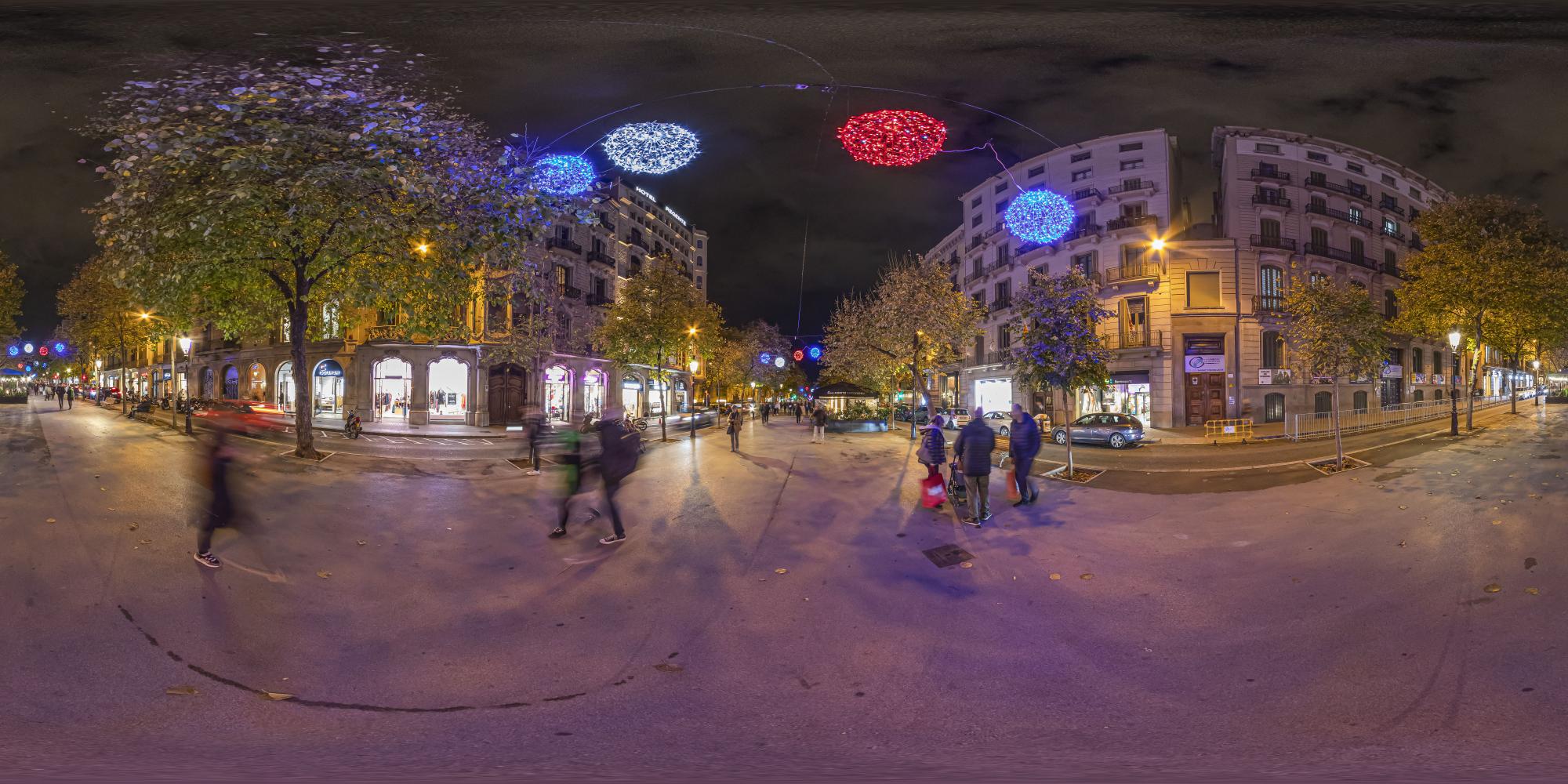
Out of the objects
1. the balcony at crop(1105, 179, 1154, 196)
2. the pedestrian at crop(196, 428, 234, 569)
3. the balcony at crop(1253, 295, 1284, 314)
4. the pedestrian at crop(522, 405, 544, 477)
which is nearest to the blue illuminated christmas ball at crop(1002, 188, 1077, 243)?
the balcony at crop(1105, 179, 1154, 196)

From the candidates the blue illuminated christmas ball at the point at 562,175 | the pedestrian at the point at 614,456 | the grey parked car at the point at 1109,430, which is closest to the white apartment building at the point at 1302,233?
the grey parked car at the point at 1109,430

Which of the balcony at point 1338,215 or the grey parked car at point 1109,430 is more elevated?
the balcony at point 1338,215

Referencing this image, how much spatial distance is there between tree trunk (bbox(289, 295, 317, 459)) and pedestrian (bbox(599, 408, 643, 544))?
8588 mm

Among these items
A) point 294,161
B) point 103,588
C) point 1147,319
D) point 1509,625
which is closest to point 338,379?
point 294,161

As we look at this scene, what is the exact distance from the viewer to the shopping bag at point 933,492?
9789 mm

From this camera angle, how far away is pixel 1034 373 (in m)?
15.0

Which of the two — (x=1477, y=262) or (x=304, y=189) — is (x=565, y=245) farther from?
(x=1477, y=262)

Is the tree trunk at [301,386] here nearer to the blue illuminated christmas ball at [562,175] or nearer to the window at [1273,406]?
the blue illuminated christmas ball at [562,175]

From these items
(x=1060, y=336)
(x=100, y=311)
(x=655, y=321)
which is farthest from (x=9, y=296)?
(x=1060, y=336)

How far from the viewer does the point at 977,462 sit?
9188mm

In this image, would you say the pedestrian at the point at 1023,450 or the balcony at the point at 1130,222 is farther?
the balcony at the point at 1130,222

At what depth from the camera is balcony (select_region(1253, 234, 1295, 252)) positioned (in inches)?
1206

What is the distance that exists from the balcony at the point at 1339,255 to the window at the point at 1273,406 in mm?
8119

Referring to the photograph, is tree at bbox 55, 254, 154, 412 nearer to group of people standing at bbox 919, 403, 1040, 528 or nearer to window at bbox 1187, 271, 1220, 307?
group of people standing at bbox 919, 403, 1040, 528
